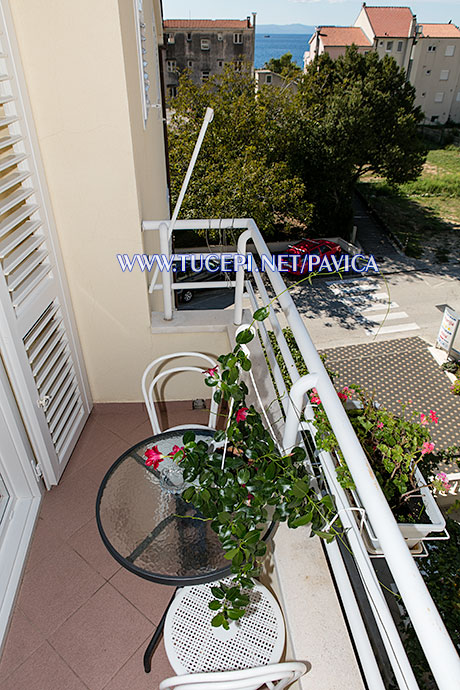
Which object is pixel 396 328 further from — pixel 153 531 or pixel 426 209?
pixel 153 531

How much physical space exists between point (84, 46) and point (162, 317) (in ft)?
4.36

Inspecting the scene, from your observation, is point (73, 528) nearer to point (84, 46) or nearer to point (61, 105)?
point (61, 105)

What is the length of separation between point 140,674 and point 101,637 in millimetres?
197

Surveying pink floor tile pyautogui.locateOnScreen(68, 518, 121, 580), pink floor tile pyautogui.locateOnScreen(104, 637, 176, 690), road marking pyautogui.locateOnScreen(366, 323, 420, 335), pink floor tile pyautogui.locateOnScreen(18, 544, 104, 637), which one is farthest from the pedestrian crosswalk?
pink floor tile pyautogui.locateOnScreen(104, 637, 176, 690)

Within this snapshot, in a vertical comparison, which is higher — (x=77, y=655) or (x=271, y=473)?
(x=271, y=473)

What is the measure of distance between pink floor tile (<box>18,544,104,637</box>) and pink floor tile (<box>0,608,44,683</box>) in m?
0.02

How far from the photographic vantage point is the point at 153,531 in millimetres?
1501

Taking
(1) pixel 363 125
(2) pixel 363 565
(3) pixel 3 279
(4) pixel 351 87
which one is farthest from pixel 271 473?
(4) pixel 351 87

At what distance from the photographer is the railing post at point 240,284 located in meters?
2.30

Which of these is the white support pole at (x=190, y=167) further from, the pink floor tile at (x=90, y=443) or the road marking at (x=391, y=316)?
the road marking at (x=391, y=316)

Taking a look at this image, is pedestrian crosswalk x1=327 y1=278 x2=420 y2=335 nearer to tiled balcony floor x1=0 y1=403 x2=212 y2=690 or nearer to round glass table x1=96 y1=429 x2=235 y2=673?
tiled balcony floor x1=0 y1=403 x2=212 y2=690

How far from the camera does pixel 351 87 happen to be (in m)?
14.9

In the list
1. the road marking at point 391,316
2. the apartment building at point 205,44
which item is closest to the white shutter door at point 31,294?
the road marking at point 391,316

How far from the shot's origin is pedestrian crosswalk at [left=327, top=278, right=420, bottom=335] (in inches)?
481
